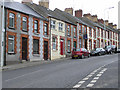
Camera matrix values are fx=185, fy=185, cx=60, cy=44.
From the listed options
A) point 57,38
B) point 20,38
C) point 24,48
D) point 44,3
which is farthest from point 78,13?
point 20,38

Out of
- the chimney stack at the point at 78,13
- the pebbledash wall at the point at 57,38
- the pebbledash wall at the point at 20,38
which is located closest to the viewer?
the pebbledash wall at the point at 20,38

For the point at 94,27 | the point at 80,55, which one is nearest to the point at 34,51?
the point at 80,55

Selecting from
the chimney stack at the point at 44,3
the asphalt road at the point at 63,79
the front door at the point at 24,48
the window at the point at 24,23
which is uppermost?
the chimney stack at the point at 44,3

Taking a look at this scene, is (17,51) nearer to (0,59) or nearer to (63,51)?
(0,59)

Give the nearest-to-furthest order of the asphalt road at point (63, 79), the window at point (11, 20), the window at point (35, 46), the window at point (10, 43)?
the asphalt road at point (63, 79) < the window at point (10, 43) < the window at point (11, 20) < the window at point (35, 46)

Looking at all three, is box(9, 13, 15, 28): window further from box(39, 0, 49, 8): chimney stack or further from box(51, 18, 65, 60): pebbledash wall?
box(39, 0, 49, 8): chimney stack

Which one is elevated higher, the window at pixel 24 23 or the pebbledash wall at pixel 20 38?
the window at pixel 24 23

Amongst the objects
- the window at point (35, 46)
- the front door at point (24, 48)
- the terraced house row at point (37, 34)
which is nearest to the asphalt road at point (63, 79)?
the terraced house row at point (37, 34)

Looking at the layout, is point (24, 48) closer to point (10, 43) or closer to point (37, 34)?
point (10, 43)

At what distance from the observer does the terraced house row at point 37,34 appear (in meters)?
22.2

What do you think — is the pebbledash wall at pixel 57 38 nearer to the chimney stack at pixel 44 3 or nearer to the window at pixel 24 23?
the chimney stack at pixel 44 3

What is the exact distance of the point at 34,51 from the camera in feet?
86.1

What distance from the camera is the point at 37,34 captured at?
88.2 ft

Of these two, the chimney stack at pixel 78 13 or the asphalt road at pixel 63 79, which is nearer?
the asphalt road at pixel 63 79
